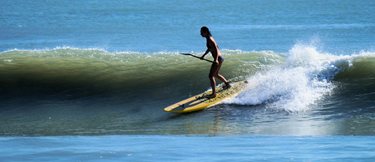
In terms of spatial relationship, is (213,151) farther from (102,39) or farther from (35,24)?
(35,24)

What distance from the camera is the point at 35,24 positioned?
2012 inches

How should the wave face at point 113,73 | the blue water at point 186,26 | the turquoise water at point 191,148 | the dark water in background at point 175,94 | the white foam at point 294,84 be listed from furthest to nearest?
the blue water at point 186,26 < the wave face at point 113,73 < the white foam at point 294,84 < the dark water in background at point 175,94 < the turquoise water at point 191,148

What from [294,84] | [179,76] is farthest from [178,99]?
[294,84]

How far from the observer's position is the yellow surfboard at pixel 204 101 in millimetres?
16109

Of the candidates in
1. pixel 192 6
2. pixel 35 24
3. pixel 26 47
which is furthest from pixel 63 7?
pixel 26 47

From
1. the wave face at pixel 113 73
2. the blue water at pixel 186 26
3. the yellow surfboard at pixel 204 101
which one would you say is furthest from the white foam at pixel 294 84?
the blue water at pixel 186 26

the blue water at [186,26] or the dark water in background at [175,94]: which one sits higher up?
the blue water at [186,26]

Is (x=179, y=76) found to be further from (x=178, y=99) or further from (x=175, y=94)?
(x=178, y=99)

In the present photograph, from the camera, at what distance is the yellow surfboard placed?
52.9 feet

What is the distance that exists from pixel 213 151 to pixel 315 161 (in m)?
1.66

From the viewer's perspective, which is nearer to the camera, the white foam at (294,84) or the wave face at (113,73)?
the white foam at (294,84)

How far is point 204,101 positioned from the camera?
16438 mm

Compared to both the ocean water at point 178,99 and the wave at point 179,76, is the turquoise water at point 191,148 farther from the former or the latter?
the wave at point 179,76

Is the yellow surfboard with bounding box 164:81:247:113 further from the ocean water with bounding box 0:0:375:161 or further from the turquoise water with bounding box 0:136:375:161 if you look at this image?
the turquoise water with bounding box 0:136:375:161
